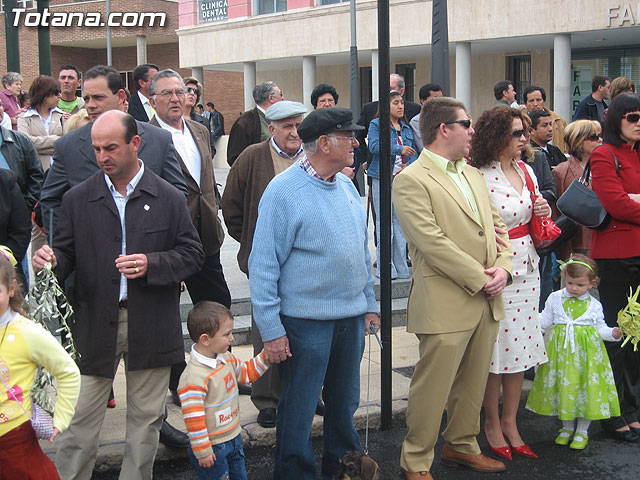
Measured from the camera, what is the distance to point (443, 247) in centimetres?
436

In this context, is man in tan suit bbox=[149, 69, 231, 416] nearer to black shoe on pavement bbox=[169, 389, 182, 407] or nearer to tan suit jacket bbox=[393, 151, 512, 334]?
black shoe on pavement bbox=[169, 389, 182, 407]

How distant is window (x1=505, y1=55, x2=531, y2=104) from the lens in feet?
85.3

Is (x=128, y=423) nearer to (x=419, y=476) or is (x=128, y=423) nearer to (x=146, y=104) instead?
(x=419, y=476)

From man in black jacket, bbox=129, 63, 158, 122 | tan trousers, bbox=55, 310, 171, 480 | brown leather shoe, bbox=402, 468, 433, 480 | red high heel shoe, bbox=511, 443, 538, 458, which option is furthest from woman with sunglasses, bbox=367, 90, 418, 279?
tan trousers, bbox=55, 310, 171, 480

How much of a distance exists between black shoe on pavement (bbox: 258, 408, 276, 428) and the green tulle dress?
5.67 ft

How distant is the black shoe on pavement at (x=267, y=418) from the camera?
205 inches

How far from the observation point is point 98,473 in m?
4.77

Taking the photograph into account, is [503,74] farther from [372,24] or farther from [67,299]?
[67,299]

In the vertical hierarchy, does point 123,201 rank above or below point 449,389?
above

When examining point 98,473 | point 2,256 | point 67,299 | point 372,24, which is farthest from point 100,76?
point 372,24

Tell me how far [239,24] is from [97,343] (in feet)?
85.9

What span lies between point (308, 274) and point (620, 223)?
244 centimetres

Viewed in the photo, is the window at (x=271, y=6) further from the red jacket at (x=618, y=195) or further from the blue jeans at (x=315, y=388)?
the blue jeans at (x=315, y=388)
